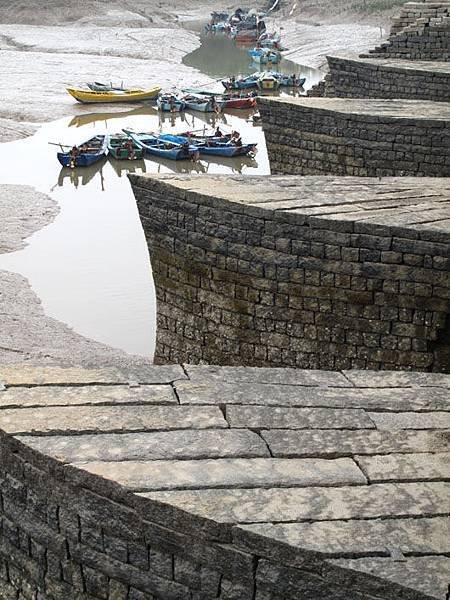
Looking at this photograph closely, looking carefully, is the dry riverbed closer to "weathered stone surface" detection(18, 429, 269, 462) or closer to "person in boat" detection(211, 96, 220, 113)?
"person in boat" detection(211, 96, 220, 113)

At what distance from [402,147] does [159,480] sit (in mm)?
9483

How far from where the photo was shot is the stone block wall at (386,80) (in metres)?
16.3

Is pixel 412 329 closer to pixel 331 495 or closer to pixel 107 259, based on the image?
pixel 331 495

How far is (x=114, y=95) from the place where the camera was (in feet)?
114

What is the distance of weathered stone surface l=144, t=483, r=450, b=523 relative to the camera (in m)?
4.61

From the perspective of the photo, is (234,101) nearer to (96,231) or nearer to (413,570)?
(96,231)

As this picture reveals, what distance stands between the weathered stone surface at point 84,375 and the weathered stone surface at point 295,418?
588mm

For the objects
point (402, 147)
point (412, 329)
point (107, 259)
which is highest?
point (402, 147)

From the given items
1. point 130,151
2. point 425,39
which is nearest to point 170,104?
point 130,151

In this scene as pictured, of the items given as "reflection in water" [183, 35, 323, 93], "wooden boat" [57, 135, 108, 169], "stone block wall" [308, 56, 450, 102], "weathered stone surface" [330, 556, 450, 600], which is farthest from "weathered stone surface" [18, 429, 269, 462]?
"reflection in water" [183, 35, 323, 93]

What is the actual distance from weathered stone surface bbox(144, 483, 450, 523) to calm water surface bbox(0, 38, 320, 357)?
8664mm

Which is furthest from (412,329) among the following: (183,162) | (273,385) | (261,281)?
(183,162)

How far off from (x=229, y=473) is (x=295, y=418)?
75 cm

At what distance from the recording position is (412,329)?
8.84 m
